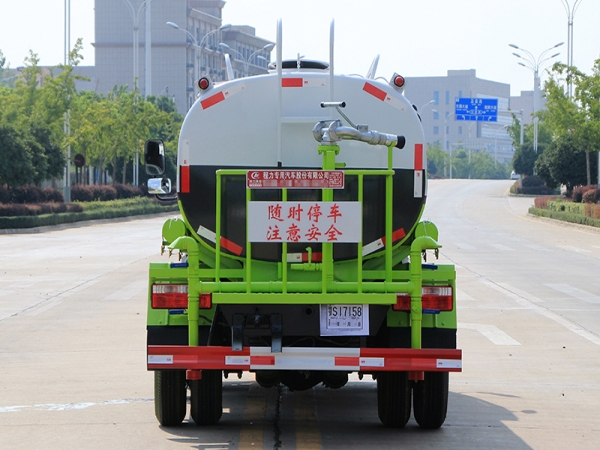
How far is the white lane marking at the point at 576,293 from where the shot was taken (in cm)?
1681

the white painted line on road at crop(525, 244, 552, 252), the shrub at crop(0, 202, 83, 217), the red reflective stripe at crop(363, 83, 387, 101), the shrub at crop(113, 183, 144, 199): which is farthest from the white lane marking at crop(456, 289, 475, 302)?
the shrub at crop(113, 183, 144, 199)

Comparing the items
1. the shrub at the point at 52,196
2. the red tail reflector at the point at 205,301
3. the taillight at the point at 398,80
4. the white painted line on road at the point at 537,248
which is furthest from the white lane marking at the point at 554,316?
the shrub at the point at 52,196

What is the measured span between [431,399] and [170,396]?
5.98 ft

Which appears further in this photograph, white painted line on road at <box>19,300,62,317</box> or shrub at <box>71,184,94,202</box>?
shrub at <box>71,184,94,202</box>

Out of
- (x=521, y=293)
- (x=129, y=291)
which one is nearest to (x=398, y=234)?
(x=521, y=293)

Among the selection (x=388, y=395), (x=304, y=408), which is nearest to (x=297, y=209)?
(x=388, y=395)

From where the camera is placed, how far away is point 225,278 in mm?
7164

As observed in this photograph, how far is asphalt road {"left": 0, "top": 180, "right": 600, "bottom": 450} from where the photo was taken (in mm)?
7066

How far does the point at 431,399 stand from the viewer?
284 inches

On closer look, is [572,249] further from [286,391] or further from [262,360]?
[262,360]

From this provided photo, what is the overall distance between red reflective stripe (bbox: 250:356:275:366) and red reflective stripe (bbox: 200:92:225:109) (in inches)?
72.3

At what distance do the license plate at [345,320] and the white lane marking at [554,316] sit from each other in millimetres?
6267

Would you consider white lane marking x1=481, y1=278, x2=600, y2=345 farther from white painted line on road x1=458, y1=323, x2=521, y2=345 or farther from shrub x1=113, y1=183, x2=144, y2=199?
shrub x1=113, y1=183, x2=144, y2=199

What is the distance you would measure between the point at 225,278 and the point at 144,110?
6205 cm
